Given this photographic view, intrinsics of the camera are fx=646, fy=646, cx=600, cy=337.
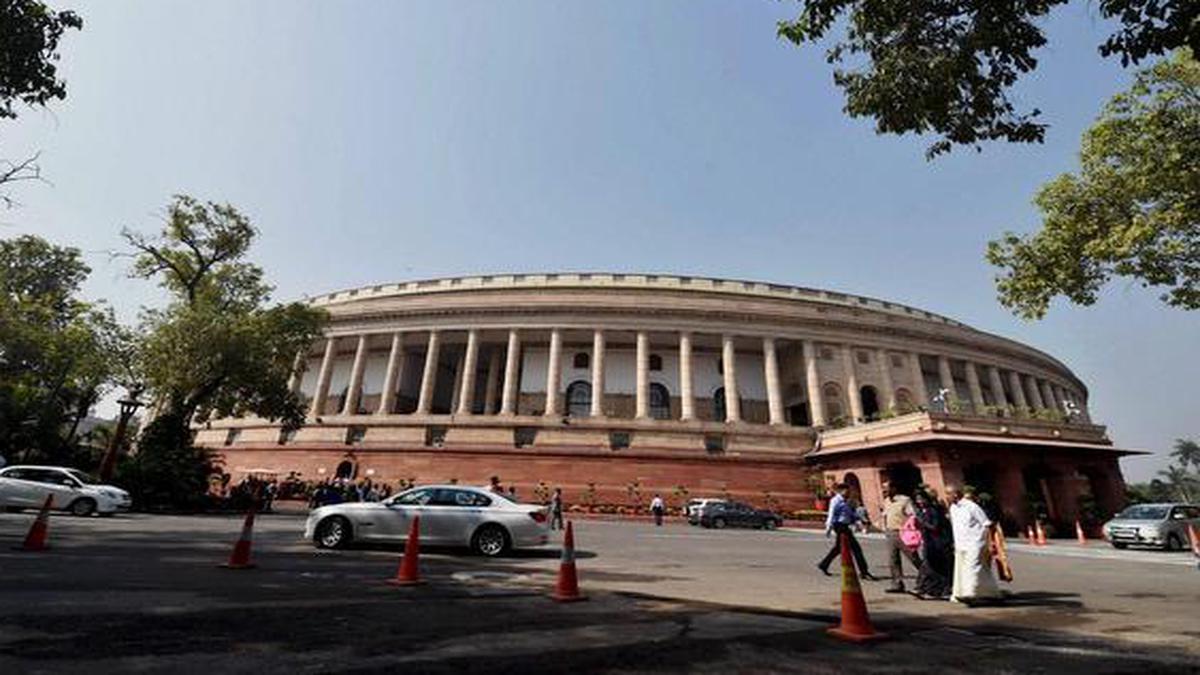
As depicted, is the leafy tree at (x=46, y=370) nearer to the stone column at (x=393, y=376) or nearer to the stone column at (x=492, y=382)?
the stone column at (x=393, y=376)

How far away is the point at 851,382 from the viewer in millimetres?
45031

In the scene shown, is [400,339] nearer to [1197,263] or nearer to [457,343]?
[457,343]

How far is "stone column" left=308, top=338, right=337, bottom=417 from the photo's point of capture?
45.6 meters

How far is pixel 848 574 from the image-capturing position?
6.28 meters

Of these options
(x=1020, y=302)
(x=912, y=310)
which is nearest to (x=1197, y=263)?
(x=1020, y=302)

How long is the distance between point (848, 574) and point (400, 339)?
143 feet

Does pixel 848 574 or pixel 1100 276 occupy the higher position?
pixel 1100 276

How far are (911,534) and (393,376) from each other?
39749 millimetres

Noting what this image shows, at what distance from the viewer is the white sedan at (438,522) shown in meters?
13.0

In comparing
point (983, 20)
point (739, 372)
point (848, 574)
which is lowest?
point (848, 574)

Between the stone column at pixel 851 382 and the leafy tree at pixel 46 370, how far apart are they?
43.8 meters

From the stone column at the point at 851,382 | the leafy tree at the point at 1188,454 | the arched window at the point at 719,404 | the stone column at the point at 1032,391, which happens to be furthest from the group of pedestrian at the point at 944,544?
the leafy tree at the point at 1188,454

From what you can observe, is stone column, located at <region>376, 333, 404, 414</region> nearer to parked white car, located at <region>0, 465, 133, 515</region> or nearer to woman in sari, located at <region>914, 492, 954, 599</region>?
parked white car, located at <region>0, 465, 133, 515</region>

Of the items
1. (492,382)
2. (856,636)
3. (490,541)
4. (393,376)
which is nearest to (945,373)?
(492,382)
